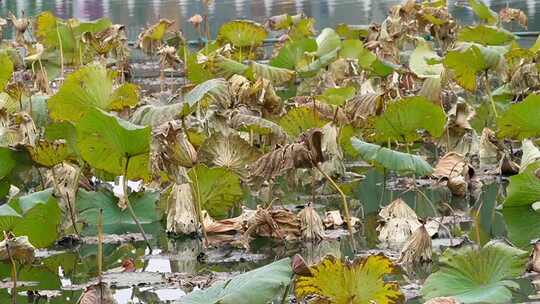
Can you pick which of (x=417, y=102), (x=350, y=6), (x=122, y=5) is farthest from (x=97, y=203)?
(x=122, y=5)

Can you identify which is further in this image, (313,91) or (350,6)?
(350,6)

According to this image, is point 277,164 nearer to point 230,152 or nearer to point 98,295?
point 230,152

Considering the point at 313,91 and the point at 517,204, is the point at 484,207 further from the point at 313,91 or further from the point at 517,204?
the point at 313,91

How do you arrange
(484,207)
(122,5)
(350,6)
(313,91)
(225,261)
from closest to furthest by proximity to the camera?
(225,261)
(484,207)
(313,91)
(350,6)
(122,5)

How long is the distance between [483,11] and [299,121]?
2.30 meters

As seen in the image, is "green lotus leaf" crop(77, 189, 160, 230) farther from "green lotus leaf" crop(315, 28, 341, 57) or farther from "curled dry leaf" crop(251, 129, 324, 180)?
"green lotus leaf" crop(315, 28, 341, 57)

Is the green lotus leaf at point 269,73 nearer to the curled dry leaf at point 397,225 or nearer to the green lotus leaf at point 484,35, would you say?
the green lotus leaf at point 484,35

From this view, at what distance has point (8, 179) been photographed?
3.46 m

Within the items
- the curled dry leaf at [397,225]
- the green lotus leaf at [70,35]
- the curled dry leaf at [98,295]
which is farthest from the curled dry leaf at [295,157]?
the green lotus leaf at [70,35]

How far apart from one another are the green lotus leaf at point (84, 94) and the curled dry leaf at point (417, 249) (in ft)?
2.74

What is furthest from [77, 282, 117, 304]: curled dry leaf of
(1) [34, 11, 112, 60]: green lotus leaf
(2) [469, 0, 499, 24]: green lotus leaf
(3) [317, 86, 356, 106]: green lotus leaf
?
(2) [469, 0, 499, 24]: green lotus leaf

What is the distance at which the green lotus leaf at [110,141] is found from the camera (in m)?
2.96

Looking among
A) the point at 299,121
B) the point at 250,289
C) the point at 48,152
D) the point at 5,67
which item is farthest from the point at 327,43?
the point at 250,289

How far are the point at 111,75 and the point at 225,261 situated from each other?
0.59 metres
